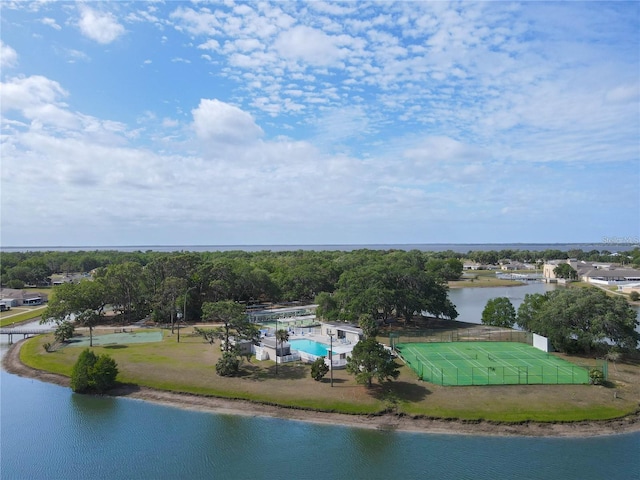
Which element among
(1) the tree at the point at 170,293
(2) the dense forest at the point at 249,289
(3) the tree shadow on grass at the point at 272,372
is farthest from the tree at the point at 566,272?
(3) the tree shadow on grass at the point at 272,372

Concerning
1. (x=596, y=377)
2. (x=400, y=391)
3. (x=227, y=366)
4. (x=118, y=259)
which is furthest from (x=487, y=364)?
(x=118, y=259)

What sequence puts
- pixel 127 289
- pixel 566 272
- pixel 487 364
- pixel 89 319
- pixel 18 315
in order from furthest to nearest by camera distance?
1. pixel 566 272
2. pixel 18 315
3. pixel 127 289
4. pixel 89 319
5. pixel 487 364

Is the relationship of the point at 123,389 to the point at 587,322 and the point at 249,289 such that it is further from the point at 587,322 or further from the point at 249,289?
the point at 587,322

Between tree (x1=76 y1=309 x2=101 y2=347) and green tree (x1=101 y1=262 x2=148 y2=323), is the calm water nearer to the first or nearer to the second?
tree (x1=76 y1=309 x2=101 y2=347)

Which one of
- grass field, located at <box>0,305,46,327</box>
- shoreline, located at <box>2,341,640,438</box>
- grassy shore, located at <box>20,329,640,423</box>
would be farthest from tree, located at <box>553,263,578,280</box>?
grass field, located at <box>0,305,46,327</box>

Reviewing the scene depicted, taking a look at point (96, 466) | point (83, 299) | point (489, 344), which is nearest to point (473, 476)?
point (96, 466)

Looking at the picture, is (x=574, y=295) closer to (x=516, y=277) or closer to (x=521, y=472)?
(x=521, y=472)

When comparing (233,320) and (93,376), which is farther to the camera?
(233,320)
